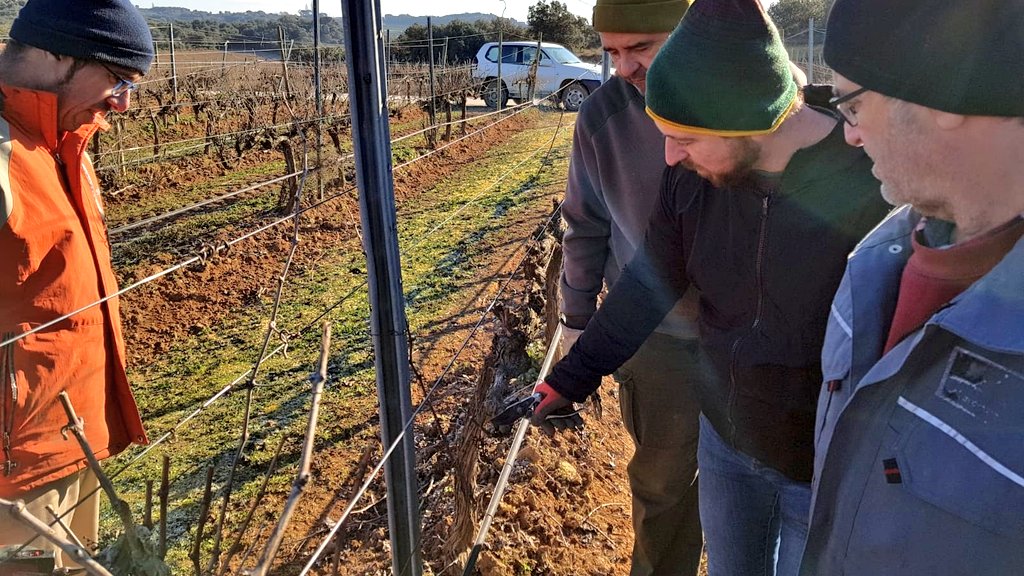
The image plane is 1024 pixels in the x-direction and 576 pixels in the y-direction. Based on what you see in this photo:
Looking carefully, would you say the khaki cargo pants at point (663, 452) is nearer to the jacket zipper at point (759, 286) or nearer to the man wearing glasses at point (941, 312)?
the jacket zipper at point (759, 286)

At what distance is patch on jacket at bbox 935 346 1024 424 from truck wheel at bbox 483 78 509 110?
16.4 metres

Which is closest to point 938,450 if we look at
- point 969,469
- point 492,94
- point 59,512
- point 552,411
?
point 969,469

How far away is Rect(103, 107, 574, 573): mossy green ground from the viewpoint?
404 centimetres

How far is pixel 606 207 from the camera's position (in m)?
2.25

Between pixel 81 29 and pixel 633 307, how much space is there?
1.44 meters

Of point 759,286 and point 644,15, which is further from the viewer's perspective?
point 644,15

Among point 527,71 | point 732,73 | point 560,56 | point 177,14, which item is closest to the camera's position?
point 732,73

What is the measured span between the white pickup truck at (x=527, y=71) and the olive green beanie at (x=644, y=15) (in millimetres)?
14730

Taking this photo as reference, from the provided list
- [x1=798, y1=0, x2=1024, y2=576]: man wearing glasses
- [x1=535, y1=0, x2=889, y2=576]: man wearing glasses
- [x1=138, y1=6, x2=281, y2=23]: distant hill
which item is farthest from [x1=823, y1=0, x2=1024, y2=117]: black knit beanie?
[x1=138, y1=6, x2=281, y2=23]: distant hill

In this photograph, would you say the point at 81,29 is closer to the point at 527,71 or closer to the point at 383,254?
the point at 383,254

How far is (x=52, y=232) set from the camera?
1745 millimetres

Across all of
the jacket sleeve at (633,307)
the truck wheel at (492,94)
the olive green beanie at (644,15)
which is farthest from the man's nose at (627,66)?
the truck wheel at (492,94)

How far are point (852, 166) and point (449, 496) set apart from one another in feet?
7.91

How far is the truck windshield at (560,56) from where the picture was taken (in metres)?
16.9
